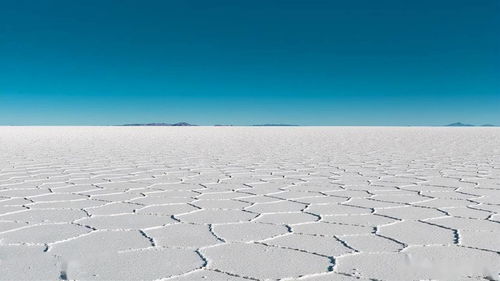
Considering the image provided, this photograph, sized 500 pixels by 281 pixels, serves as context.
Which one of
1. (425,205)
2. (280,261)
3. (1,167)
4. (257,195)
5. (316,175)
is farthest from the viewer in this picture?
(1,167)

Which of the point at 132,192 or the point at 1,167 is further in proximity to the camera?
the point at 1,167

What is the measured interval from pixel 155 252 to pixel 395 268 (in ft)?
2.13

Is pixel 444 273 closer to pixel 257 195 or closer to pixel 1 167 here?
pixel 257 195

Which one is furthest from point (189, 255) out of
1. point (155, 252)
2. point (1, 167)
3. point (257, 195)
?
point (1, 167)

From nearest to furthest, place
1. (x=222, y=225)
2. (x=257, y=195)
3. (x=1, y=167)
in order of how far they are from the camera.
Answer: (x=222, y=225) < (x=257, y=195) < (x=1, y=167)

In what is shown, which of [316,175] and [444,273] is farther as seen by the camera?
[316,175]

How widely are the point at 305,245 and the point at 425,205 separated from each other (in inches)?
36.6

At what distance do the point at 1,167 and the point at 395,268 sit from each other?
3.49m

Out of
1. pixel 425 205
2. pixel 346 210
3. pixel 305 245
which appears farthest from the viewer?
pixel 425 205

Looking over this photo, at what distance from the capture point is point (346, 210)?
2.12 m

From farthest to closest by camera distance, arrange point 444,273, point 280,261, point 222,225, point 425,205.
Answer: point 425,205 → point 222,225 → point 280,261 → point 444,273

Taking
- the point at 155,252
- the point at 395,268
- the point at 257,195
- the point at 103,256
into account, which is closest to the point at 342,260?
the point at 395,268

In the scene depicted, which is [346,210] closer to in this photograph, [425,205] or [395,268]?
[425,205]

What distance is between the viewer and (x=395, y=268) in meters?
1.31
